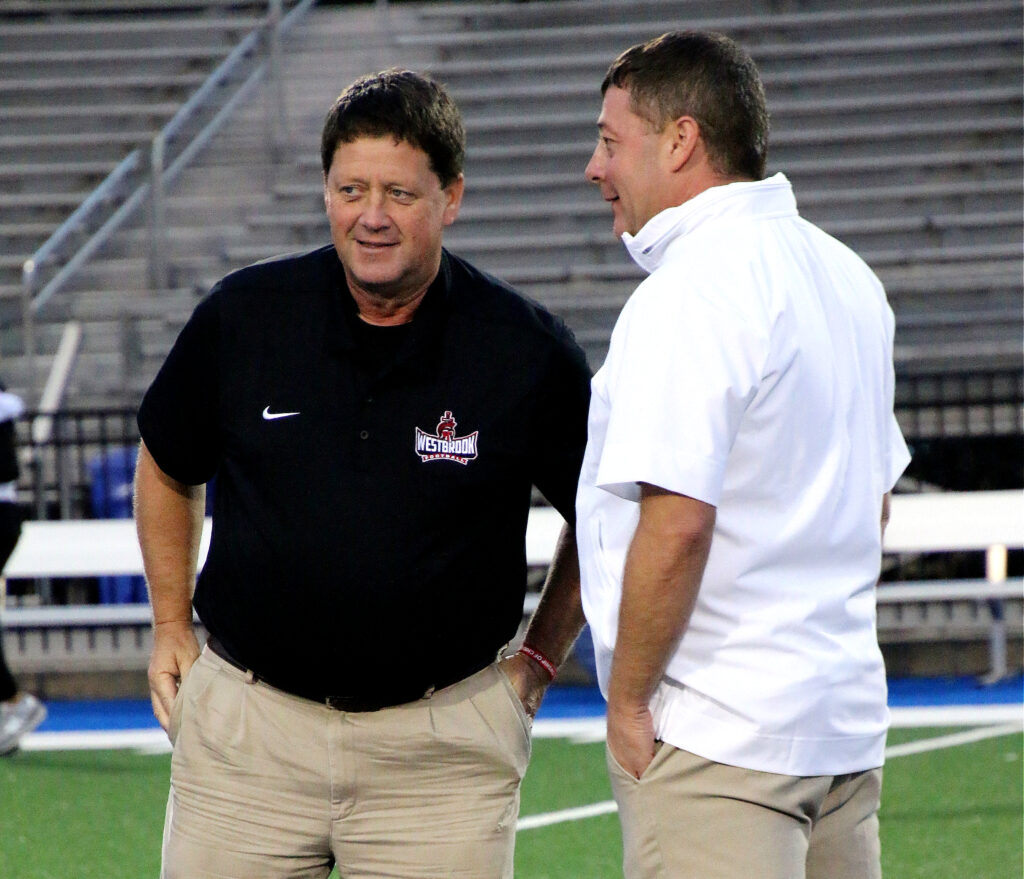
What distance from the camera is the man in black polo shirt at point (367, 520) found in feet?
8.60

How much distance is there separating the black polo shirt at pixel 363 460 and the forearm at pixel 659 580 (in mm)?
485

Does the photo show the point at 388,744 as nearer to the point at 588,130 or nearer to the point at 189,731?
the point at 189,731

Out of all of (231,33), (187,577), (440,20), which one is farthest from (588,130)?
(187,577)

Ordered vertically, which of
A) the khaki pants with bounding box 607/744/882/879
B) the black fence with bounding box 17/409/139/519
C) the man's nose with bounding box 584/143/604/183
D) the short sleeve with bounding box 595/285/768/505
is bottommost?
the black fence with bounding box 17/409/139/519

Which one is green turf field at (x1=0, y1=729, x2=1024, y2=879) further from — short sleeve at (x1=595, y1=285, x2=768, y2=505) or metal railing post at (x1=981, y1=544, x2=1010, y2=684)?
short sleeve at (x1=595, y1=285, x2=768, y2=505)

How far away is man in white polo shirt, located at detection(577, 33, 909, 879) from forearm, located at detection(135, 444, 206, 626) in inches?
34.8

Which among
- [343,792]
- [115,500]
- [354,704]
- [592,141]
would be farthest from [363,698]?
[592,141]

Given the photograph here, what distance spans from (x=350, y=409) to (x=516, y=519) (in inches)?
14.1

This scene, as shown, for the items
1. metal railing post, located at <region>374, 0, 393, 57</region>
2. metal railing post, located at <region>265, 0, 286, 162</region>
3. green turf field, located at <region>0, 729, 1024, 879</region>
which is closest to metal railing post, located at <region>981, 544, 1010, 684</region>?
green turf field, located at <region>0, 729, 1024, 879</region>

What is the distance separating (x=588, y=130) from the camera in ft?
47.9

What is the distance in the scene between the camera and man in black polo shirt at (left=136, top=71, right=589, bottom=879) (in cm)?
262

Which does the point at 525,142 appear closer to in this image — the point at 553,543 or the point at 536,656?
the point at 553,543

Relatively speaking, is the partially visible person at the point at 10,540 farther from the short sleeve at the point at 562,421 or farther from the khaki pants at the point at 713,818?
the khaki pants at the point at 713,818

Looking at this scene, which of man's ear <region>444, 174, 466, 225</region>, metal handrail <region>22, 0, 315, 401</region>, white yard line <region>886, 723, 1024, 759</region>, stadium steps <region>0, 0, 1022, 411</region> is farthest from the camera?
stadium steps <region>0, 0, 1022, 411</region>
